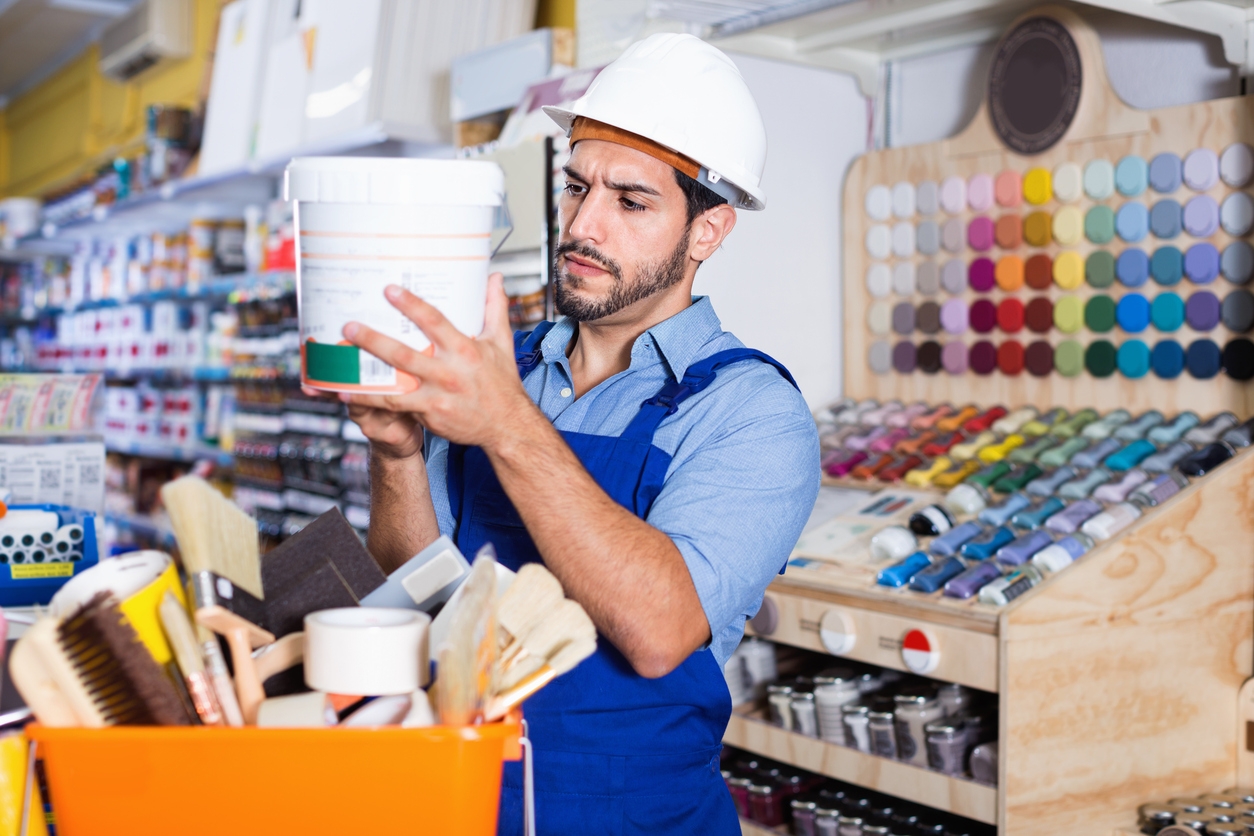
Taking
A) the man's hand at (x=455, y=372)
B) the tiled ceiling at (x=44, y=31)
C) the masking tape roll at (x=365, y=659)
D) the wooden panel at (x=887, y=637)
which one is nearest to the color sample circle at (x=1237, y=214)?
the wooden panel at (x=887, y=637)

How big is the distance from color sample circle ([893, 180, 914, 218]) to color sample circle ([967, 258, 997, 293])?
241mm

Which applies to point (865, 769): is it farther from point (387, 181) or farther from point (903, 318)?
point (387, 181)

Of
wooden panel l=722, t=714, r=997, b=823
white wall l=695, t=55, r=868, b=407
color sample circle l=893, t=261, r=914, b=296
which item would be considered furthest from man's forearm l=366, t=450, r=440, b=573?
color sample circle l=893, t=261, r=914, b=296

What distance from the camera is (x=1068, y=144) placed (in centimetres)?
268

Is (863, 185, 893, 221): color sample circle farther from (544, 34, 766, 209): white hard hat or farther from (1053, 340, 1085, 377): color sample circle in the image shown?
(544, 34, 766, 209): white hard hat

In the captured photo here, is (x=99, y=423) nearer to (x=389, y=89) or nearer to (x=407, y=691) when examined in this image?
(x=389, y=89)

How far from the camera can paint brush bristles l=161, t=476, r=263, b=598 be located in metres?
0.85

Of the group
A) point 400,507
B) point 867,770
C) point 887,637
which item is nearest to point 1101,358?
point 887,637

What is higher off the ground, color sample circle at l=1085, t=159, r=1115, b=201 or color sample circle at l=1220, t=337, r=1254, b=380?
color sample circle at l=1085, t=159, r=1115, b=201

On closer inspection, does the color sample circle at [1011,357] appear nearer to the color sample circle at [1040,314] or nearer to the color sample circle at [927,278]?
the color sample circle at [1040,314]

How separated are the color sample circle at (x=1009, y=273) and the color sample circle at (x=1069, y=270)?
0.09 metres

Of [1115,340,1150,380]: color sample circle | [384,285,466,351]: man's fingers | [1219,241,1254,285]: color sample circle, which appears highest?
[1219,241,1254,285]: color sample circle

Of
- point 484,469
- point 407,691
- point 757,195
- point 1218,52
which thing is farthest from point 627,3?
point 407,691

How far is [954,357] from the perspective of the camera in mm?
2969
